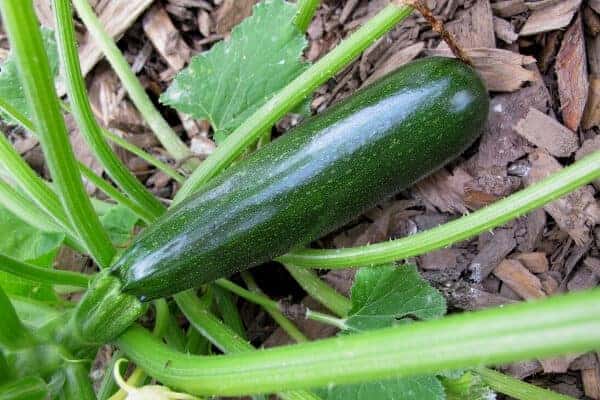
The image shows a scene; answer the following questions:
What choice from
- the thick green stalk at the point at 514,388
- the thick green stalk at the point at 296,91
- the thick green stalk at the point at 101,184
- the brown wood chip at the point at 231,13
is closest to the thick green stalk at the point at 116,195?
the thick green stalk at the point at 101,184

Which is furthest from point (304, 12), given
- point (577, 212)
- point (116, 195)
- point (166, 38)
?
point (577, 212)

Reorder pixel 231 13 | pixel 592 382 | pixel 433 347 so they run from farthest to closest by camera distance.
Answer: pixel 231 13 < pixel 592 382 < pixel 433 347

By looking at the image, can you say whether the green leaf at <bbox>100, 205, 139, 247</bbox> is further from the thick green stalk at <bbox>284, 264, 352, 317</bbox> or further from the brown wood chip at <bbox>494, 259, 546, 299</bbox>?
the brown wood chip at <bbox>494, 259, 546, 299</bbox>

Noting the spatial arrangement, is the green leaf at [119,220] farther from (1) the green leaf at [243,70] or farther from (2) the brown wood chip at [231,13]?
(2) the brown wood chip at [231,13]

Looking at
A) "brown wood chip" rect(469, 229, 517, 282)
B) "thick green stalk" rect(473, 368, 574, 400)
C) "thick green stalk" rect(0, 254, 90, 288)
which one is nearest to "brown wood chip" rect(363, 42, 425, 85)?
"brown wood chip" rect(469, 229, 517, 282)

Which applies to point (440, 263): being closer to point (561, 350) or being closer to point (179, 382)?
point (179, 382)

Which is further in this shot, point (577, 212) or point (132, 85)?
point (132, 85)

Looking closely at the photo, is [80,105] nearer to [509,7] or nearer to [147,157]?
[147,157]
